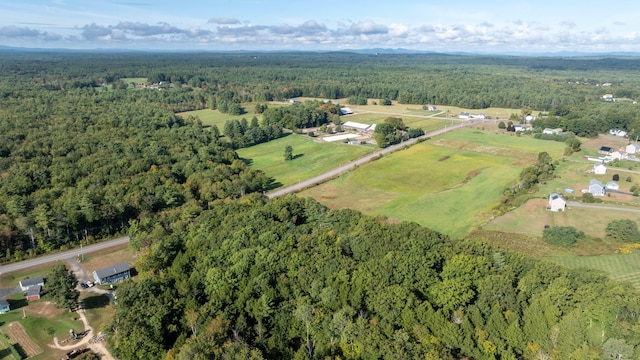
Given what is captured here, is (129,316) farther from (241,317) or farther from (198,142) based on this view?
(198,142)

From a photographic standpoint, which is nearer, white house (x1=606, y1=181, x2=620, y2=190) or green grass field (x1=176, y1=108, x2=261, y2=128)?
white house (x1=606, y1=181, x2=620, y2=190)

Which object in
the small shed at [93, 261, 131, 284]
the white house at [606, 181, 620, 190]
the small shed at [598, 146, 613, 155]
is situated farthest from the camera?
the small shed at [598, 146, 613, 155]

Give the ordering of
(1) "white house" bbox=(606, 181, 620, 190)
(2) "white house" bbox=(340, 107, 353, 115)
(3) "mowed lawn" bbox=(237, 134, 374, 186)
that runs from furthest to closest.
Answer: (2) "white house" bbox=(340, 107, 353, 115) → (3) "mowed lawn" bbox=(237, 134, 374, 186) → (1) "white house" bbox=(606, 181, 620, 190)

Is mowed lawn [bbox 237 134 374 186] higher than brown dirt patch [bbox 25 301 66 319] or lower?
higher

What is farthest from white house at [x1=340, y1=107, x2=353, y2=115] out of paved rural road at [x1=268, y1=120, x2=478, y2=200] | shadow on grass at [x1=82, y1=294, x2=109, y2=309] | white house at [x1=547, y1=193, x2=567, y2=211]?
shadow on grass at [x1=82, y1=294, x2=109, y2=309]

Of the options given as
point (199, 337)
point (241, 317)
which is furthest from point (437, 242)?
point (199, 337)

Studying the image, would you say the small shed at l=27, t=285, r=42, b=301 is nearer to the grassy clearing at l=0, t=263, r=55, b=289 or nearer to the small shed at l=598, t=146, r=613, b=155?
the grassy clearing at l=0, t=263, r=55, b=289

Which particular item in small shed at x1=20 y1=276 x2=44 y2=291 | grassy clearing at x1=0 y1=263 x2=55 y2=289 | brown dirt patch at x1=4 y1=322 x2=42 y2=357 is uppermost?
small shed at x1=20 y1=276 x2=44 y2=291
